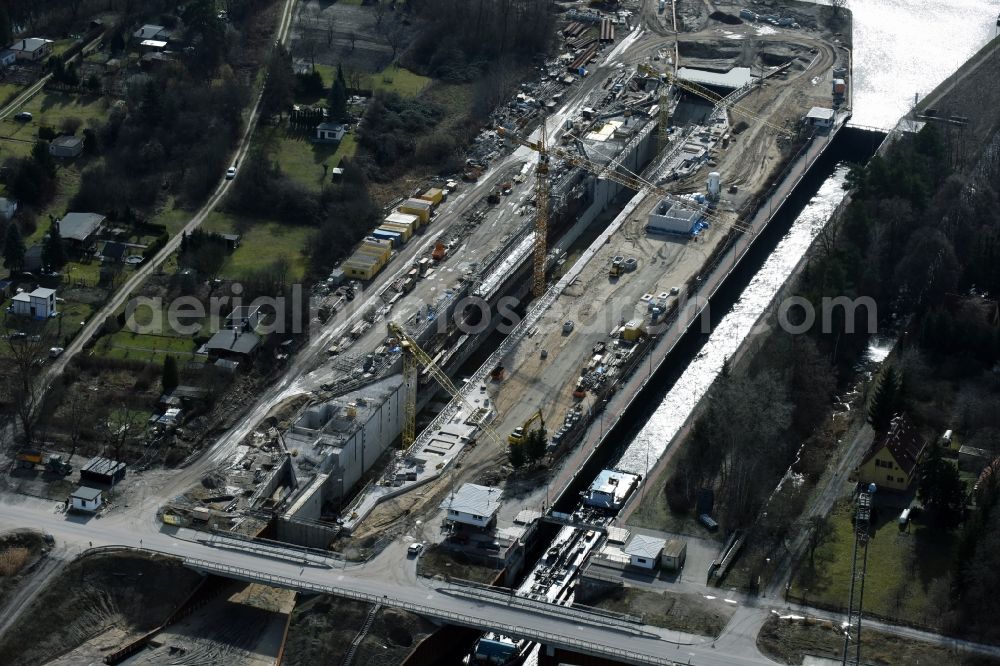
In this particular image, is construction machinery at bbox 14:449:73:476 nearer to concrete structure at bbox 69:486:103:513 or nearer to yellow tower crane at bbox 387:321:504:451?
concrete structure at bbox 69:486:103:513

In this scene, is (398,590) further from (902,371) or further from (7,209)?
(7,209)

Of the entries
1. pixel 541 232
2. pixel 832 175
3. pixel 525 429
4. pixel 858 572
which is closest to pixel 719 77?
pixel 832 175

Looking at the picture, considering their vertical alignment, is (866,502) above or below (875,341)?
above

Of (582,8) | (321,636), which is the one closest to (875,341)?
(321,636)

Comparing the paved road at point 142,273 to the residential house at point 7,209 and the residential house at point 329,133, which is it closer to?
the residential house at point 329,133

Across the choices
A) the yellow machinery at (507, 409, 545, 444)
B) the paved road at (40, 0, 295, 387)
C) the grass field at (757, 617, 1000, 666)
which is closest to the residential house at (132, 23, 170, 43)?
the paved road at (40, 0, 295, 387)

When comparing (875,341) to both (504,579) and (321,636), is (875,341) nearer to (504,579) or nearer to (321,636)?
(504,579)

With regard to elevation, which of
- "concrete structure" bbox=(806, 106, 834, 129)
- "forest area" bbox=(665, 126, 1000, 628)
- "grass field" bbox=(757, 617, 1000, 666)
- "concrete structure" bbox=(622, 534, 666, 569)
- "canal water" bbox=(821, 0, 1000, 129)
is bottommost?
"canal water" bbox=(821, 0, 1000, 129)
